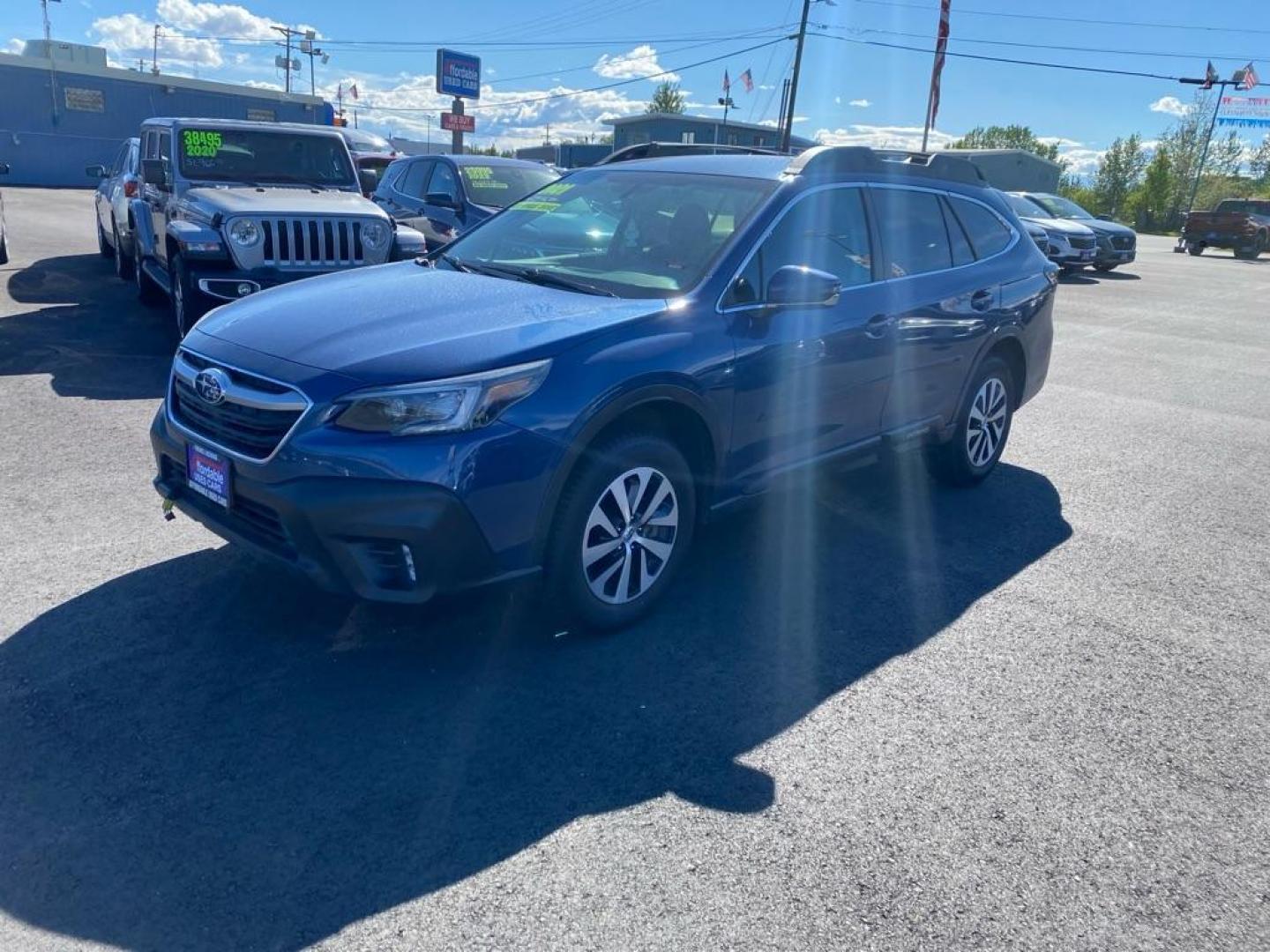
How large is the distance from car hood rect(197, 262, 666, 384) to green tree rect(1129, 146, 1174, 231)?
64.7 m

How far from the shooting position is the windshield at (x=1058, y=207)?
22.6 meters

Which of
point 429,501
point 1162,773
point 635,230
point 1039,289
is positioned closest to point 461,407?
point 429,501

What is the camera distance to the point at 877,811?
295 cm

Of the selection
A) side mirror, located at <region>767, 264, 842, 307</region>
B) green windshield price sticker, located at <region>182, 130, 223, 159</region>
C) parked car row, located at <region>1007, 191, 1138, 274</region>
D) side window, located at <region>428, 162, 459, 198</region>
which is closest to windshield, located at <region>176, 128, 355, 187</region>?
green windshield price sticker, located at <region>182, 130, 223, 159</region>

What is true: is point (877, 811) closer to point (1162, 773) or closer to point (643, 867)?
point (643, 867)

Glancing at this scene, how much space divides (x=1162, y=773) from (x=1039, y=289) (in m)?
3.70

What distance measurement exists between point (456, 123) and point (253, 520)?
86.3 feet

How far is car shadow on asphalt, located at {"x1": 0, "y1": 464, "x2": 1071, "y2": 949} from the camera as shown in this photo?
8.35 feet

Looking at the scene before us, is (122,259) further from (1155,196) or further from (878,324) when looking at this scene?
(1155,196)

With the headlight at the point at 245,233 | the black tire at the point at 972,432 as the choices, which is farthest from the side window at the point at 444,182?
the black tire at the point at 972,432

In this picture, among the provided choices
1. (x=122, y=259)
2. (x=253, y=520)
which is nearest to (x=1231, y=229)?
(x=122, y=259)

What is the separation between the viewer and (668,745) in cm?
321

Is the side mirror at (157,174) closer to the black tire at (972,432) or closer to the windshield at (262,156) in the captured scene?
the windshield at (262,156)

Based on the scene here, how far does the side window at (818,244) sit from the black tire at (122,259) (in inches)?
382
